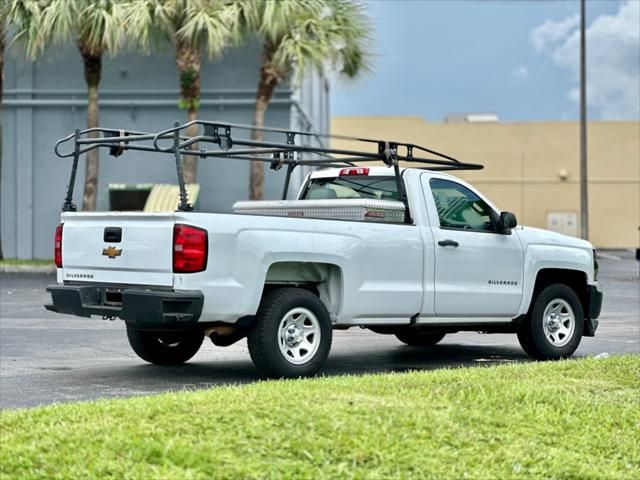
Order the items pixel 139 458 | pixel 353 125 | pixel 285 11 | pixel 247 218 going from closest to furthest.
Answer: pixel 139 458 < pixel 247 218 < pixel 285 11 < pixel 353 125

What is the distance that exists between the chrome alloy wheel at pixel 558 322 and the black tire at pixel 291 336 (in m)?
2.94

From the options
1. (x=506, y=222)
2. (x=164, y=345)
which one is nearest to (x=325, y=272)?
(x=164, y=345)

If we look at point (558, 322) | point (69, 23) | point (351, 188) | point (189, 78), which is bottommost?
point (558, 322)

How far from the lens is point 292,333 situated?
32.7ft

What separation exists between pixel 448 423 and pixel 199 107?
26.8 meters

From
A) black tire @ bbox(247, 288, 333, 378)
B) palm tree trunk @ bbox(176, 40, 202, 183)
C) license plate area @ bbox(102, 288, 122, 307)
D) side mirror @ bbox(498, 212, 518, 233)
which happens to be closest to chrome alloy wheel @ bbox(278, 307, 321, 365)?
black tire @ bbox(247, 288, 333, 378)

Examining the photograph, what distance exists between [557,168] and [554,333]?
4776cm

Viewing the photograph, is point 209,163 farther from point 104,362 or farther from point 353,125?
point 353,125

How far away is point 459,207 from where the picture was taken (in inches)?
454

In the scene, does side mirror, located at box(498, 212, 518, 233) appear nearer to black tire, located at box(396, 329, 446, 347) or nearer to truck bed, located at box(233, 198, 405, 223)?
truck bed, located at box(233, 198, 405, 223)

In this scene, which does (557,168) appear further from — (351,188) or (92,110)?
(351,188)

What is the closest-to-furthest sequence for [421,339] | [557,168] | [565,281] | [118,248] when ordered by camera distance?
[118,248] → [565,281] → [421,339] → [557,168]

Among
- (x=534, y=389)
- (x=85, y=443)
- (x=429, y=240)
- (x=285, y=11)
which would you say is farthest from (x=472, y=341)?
(x=285, y=11)

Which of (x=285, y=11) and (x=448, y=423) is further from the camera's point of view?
(x=285, y=11)
